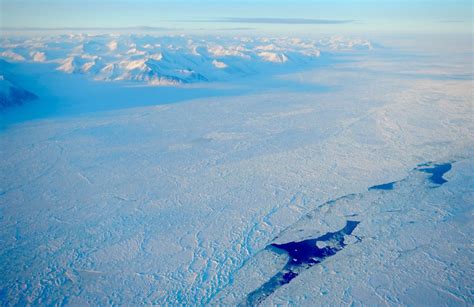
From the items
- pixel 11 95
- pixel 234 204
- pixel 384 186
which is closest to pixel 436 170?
pixel 384 186

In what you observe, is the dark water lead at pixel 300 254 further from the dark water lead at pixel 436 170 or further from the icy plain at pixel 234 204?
the dark water lead at pixel 436 170

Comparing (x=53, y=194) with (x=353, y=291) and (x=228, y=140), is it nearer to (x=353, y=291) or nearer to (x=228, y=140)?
(x=228, y=140)

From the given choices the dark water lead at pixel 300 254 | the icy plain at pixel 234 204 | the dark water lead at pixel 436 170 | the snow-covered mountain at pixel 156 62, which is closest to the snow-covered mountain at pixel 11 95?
the icy plain at pixel 234 204

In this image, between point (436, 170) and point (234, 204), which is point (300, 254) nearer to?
point (234, 204)

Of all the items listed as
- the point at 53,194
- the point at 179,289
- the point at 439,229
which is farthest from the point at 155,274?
the point at 439,229

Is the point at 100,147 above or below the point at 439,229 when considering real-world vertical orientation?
below
